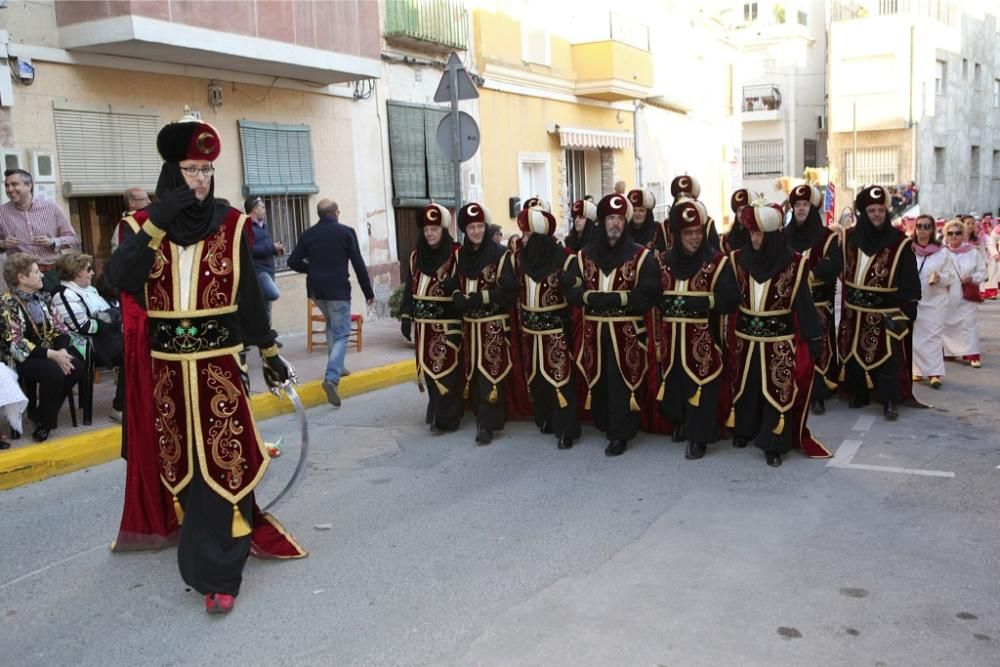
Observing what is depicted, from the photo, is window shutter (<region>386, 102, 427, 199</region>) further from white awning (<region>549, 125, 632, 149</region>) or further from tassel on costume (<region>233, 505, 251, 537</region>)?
tassel on costume (<region>233, 505, 251, 537</region>)

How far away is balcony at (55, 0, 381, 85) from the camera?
10.4m

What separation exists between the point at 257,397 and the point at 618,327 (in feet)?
11.9

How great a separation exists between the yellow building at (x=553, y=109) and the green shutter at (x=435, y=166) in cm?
115

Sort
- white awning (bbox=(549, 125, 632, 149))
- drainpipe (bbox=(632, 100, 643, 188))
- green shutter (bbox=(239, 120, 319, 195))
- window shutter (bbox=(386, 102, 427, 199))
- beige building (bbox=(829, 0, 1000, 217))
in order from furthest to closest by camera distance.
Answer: beige building (bbox=(829, 0, 1000, 217)) → drainpipe (bbox=(632, 100, 643, 188)) → white awning (bbox=(549, 125, 632, 149)) → window shutter (bbox=(386, 102, 427, 199)) → green shutter (bbox=(239, 120, 319, 195))

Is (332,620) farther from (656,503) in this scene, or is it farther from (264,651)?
(656,503)

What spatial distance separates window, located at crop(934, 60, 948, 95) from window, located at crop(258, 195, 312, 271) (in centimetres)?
3230

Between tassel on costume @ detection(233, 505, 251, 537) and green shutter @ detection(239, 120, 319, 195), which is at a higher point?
green shutter @ detection(239, 120, 319, 195)

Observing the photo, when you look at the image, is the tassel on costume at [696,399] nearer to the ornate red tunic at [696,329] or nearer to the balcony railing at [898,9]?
the ornate red tunic at [696,329]

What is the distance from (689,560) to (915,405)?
4.33 meters

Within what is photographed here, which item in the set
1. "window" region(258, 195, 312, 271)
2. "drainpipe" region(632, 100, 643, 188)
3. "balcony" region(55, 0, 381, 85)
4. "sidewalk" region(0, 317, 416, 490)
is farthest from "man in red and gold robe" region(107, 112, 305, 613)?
"drainpipe" region(632, 100, 643, 188)

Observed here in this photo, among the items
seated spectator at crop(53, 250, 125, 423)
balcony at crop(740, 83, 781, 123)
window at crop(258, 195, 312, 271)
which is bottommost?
seated spectator at crop(53, 250, 125, 423)

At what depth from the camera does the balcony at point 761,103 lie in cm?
4075

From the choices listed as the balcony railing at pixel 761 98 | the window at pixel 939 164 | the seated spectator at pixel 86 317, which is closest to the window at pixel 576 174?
the seated spectator at pixel 86 317

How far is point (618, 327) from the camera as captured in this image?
7043 mm
